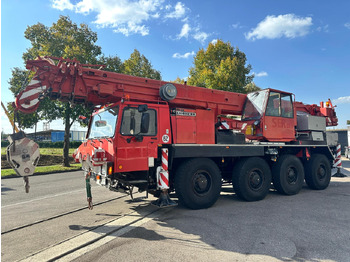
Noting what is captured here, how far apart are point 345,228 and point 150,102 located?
481 centimetres

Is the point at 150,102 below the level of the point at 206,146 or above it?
above

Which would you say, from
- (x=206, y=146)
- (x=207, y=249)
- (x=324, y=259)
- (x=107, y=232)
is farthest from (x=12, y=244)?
(x=324, y=259)

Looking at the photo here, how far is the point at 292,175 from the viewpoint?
319 inches

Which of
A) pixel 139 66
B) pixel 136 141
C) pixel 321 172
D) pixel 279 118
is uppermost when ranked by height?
pixel 139 66

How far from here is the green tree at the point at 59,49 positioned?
15164mm

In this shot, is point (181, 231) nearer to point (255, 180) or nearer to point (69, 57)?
point (255, 180)

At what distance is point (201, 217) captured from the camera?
17.8 feet

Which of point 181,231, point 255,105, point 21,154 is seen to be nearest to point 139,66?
point 255,105

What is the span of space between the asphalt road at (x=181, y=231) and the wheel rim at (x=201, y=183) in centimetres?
49

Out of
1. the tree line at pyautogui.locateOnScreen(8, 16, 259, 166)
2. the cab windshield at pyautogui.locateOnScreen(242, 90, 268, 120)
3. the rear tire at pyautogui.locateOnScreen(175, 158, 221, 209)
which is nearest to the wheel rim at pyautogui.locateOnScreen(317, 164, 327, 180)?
the cab windshield at pyautogui.locateOnScreen(242, 90, 268, 120)

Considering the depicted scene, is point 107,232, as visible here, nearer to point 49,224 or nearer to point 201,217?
point 49,224

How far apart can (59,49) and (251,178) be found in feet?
46.7

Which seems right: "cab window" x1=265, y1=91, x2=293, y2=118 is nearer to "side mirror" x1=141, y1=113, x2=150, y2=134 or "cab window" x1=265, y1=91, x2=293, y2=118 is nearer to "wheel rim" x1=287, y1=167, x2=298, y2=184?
"wheel rim" x1=287, y1=167, x2=298, y2=184

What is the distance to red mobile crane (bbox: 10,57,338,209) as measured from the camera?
5.36m
